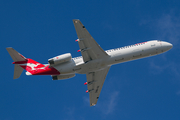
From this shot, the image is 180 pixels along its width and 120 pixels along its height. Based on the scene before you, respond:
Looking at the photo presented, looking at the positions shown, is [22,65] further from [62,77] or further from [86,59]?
[86,59]

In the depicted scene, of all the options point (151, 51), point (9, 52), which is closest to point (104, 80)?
point (151, 51)

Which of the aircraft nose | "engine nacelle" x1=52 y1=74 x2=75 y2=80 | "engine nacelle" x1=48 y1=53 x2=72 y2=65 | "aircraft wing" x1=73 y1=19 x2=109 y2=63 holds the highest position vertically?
the aircraft nose

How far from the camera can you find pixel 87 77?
162ft

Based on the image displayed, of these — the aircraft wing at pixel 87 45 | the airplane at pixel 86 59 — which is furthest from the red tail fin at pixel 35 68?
the aircraft wing at pixel 87 45

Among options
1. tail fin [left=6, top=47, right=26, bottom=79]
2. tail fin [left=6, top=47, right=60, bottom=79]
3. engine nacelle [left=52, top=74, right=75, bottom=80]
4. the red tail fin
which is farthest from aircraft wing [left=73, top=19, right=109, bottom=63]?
tail fin [left=6, top=47, right=26, bottom=79]

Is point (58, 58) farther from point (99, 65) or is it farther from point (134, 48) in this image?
point (134, 48)

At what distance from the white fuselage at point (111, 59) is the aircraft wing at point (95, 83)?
9.90 ft

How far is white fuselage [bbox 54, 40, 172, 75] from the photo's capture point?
147ft

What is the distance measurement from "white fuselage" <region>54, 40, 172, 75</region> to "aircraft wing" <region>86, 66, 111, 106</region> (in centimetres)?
302

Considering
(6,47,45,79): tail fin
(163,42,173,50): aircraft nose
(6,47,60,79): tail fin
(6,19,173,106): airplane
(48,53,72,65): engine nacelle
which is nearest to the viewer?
(48,53,72,65): engine nacelle

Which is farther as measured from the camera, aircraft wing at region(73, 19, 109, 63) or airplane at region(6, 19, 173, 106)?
airplane at region(6, 19, 173, 106)

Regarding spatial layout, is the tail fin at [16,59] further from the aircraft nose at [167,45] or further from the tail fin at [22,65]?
the aircraft nose at [167,45]

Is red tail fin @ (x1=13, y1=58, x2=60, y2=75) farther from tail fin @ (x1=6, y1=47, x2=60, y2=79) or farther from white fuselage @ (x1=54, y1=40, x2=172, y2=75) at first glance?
white fuselage @ (x1=54, y1=40, x2=172, y2=75)

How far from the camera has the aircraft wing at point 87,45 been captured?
40.4m
